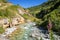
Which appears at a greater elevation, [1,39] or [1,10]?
[1,10]

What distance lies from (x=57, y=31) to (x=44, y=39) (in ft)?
22.7

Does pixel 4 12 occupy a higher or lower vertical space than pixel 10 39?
higher

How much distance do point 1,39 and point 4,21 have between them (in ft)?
45.3

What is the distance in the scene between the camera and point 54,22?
1405 inches

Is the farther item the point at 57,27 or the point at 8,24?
the point at 8,24

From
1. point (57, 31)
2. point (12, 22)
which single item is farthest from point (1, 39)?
point (12, 22)

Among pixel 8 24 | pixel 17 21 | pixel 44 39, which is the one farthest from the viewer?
pixel 17 21

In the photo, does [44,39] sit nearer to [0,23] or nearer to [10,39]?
[10,39]

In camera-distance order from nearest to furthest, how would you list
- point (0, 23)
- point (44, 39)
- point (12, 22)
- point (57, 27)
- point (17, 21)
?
point (44, 39) → point (57, 27) → point (0, 23) → point (12, 22) → point (17, 21)

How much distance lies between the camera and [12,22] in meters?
46.2

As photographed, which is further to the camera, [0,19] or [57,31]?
[0,19]

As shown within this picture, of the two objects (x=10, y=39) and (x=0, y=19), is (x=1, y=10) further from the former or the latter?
(x=10, y=39)

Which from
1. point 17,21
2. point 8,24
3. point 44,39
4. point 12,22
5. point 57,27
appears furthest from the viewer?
point 17,21

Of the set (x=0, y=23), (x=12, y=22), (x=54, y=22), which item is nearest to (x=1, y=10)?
(x=12, y=22)
